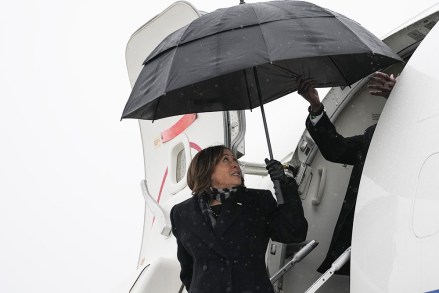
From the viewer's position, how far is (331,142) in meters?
3.59

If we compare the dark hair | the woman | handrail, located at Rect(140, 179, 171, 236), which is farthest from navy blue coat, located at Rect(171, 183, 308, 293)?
Answer: handrail, located at Rect(140, 179, 171, 236)

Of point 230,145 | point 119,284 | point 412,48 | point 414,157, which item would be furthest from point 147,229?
point 414,157

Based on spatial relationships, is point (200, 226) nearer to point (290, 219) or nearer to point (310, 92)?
point (290, 219)

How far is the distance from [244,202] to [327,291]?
1011mm

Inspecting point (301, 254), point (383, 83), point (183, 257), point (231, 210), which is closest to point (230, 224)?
point (231, 210)

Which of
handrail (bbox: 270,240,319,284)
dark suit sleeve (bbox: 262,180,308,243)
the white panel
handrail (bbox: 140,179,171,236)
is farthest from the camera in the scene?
handrail (bbox: 140,179,171,236)

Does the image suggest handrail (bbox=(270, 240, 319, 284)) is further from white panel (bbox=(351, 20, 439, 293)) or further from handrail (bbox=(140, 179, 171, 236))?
handrail (bbox=(140, 179, 171, 236))

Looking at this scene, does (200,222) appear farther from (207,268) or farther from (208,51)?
(208,51)

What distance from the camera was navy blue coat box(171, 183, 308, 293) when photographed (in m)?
3.22

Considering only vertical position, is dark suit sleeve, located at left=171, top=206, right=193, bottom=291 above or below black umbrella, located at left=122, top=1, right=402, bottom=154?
below

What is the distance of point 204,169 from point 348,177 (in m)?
1.11

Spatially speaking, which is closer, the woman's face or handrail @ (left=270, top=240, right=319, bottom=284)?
the woman's face

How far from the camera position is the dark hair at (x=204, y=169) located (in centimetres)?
337

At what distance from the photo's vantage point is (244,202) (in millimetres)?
3330
